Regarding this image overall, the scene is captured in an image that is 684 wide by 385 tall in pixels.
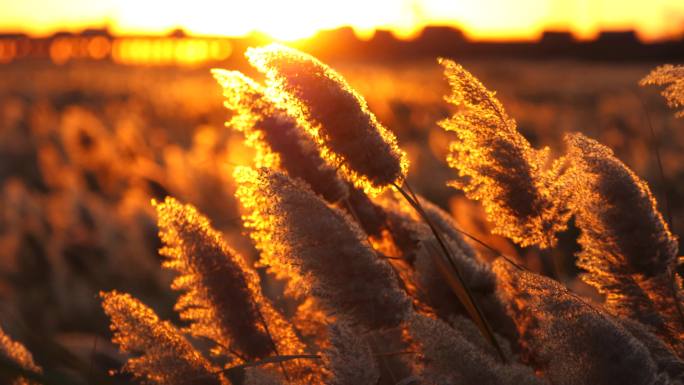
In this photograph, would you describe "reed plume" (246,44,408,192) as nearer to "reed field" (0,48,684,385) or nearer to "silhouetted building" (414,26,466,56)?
"reed field" (0,48,684,385)

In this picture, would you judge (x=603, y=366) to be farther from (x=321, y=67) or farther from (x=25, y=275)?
(x=25, y=275)

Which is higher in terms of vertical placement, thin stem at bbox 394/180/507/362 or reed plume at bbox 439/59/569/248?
reed plume at bbox 439/59/569/248

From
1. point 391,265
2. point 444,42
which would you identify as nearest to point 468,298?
point 391,265

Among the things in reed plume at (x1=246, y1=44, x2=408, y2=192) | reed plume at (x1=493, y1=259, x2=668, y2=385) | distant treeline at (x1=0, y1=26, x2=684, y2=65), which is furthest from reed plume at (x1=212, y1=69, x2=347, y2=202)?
distant treeline at (x1=0, y1=26, x2=684, y2=65)

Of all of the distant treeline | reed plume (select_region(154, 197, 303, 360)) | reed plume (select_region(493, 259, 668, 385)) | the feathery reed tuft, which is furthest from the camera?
the distant treeline

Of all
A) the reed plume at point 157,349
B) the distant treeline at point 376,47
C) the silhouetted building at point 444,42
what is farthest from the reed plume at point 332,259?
the silhouetted building at point 444,42

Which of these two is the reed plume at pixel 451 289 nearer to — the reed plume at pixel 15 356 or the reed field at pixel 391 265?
the reed field at pixel 391 265

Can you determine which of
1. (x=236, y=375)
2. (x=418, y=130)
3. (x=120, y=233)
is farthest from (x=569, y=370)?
(x=418, y=130)
